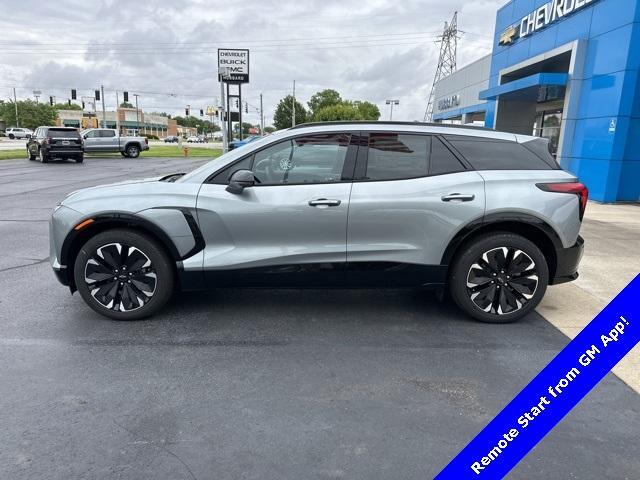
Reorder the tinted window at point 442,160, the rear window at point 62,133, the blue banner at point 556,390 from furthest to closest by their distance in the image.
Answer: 1. the rear window at point 62,133
2. the tinted window at point 442,160
3. the blue banner at point 556,390

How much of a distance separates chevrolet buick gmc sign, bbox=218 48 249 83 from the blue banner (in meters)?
27.0

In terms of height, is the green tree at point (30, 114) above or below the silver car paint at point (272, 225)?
above

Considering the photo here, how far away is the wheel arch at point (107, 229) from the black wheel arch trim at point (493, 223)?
Result: 225 centimetres

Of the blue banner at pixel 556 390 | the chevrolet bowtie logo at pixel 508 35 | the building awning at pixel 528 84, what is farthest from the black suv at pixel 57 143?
the blue banner at pixel 556 390

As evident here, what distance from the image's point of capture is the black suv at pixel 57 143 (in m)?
25.5

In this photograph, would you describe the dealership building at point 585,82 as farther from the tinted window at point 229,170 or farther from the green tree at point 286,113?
the green tree at point 286,113

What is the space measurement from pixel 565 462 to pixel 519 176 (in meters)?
2.53

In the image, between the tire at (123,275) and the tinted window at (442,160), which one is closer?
the tire at (123,275)

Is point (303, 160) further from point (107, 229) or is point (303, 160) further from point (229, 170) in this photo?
point (107, 229)

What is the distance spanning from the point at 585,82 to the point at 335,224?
41.6 ft

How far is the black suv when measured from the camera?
25531 millimetres

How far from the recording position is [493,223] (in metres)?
4.30

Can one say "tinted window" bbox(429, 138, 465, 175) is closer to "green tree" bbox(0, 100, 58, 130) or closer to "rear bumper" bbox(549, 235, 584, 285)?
"rear bumper" bbox(549, 235, 584, 285)

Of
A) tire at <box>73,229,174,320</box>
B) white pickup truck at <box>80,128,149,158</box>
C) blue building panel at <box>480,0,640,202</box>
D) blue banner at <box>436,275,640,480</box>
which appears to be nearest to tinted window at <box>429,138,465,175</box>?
tire at <box>73,229,174,320</box>
